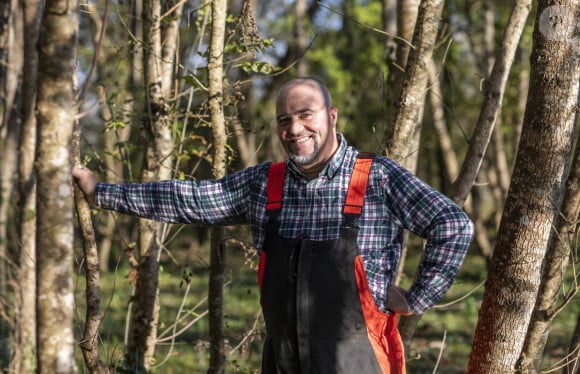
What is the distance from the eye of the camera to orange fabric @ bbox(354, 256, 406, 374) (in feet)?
11.3

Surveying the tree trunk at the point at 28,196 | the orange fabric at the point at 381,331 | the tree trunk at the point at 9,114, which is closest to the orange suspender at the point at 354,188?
the orange fabric at the point at 381,331

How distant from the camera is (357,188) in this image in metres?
3.55

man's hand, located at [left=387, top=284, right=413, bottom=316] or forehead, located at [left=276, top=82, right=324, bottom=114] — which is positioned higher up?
forehead, located at [left=276, top=82, right=324, bottom=114]

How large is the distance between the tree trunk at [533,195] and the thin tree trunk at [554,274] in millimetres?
502

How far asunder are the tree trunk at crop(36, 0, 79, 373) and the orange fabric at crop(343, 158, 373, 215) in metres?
1.42

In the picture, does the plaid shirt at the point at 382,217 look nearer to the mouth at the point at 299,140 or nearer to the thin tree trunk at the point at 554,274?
the mouth at the point at 299,140

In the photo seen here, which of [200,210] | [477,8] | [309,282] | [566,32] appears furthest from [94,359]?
[477,8]

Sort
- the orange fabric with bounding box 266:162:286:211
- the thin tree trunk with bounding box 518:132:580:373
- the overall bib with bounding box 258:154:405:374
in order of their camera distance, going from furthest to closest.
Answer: the thin tree trunk with bounding box 518:132:580:373, the orange fabric with bounding box 266:162:286:211, the overall bib with bounding box 258:154:405:374

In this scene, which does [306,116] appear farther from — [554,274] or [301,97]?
[554,274]

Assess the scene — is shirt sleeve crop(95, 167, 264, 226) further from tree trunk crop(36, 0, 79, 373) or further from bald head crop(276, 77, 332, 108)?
tree trunk crop(36, 0, 79, 373)

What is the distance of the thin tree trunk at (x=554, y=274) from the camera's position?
429cm

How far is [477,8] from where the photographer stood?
20.4m

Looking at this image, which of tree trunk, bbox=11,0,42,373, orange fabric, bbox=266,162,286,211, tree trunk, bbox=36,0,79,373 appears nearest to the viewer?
tree trunk, bbox=36,0,79,373

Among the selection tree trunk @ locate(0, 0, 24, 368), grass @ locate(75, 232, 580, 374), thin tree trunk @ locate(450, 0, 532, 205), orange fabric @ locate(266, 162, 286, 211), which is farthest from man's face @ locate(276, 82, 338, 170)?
tree trunk @ locate(0, 0, 24, 368)
